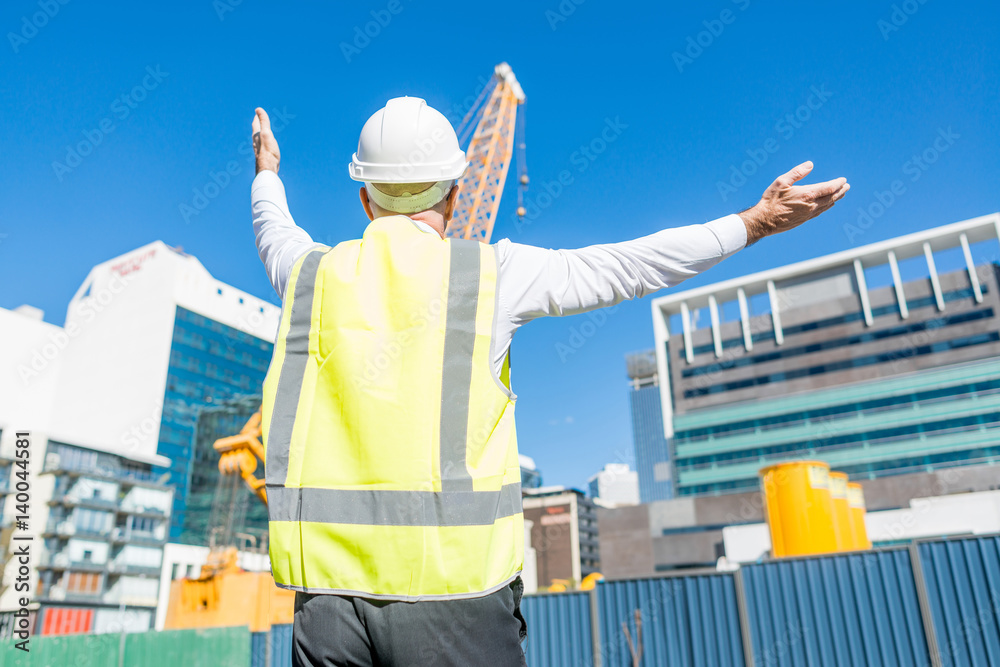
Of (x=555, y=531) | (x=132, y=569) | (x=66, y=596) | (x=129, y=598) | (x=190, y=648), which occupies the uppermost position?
(x=555, y=531)

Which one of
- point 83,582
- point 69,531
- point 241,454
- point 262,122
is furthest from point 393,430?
point 83,582

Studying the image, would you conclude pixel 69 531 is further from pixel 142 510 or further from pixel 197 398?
pixel 197 398

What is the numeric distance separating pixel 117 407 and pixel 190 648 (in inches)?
2672

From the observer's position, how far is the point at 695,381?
69625 mm

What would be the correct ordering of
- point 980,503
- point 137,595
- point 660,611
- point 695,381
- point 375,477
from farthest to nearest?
1. point 695,381
2. point 137,595
3. point 980,503
4. point 660,611
5. point 375,477

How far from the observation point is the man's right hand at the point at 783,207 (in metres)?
1.50

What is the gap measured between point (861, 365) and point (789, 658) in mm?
58620

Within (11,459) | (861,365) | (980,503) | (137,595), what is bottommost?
(137,595)

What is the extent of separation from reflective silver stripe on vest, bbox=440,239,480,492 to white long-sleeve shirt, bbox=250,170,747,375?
6cm

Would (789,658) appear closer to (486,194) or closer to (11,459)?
(486,194)

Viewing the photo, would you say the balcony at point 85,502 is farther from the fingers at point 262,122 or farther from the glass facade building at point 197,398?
the fingers at point 262,122

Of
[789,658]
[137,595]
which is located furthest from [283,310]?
[137,595]

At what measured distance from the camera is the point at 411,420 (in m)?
1.17

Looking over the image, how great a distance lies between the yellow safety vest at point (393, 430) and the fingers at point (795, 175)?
714 mm
